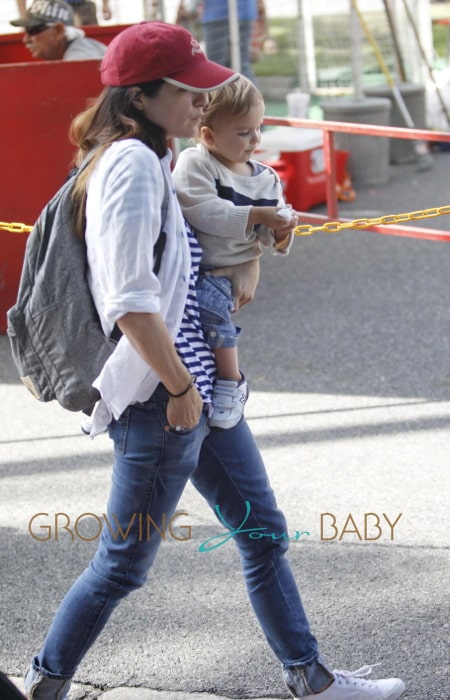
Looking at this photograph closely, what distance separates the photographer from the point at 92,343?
2334mm

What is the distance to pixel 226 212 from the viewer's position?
2.55 metres

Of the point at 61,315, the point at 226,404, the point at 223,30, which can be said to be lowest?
the point at 223,30

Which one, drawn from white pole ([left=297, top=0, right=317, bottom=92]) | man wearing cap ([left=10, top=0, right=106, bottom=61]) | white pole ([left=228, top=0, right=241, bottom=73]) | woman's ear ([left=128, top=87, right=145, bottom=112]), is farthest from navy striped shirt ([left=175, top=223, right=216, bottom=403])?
white pole ([left=297, top=0, right=317, bottom=92])

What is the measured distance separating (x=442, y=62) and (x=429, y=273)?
8.80 m

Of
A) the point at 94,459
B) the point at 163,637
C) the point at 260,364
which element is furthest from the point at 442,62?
the point at 163,637

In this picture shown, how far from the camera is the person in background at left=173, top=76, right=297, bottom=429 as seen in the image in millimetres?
2557

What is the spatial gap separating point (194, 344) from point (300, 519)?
5.09ft

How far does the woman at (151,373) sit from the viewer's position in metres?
2.17

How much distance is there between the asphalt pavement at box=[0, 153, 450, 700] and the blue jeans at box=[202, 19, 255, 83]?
151 inches

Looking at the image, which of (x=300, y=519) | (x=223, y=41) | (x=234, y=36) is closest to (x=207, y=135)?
(x=300, y=519)

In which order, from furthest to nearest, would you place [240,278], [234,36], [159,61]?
1. [234,36]
2. [240,278]
3. [159,61]

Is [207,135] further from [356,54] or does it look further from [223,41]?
[223,41]

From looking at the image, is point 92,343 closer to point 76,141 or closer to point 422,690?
point 76,141

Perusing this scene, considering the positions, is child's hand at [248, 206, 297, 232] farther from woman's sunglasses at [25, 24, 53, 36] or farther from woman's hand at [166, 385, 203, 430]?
woman's sunglasses at [25, 24, 53, 36]
